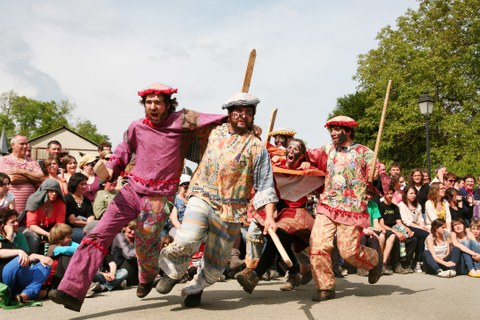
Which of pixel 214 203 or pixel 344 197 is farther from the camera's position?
pixel 344 197

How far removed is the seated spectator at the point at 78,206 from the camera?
7391 millimetres

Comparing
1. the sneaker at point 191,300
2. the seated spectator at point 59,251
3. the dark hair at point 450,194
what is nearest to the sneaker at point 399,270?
the dark hair at point 450,194

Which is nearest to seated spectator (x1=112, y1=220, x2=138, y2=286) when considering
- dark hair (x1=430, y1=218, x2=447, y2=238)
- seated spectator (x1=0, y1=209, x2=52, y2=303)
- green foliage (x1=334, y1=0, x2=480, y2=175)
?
seated spectator (x1=0, y1=209, x2=52, y2=303)

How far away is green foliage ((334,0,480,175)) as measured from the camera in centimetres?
2784

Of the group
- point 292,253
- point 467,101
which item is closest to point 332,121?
point 292,253

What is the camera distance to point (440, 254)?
29.8ft

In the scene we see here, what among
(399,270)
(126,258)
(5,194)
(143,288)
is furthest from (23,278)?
(399,270)

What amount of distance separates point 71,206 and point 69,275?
3003 millimetres

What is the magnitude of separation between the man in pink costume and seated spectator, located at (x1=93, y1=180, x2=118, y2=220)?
8.59ft

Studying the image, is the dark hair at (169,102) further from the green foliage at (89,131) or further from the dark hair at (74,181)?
the green foliage at (89,131)

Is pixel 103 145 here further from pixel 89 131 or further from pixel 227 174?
pixel 89 131

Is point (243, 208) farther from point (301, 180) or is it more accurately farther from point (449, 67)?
point (449, 67)

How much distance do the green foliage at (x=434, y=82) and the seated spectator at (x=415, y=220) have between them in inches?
682

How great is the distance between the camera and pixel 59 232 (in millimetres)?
6375
